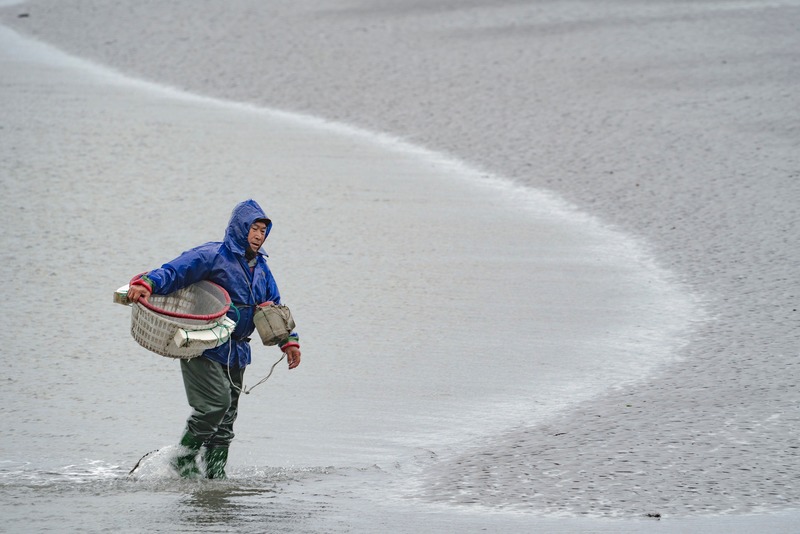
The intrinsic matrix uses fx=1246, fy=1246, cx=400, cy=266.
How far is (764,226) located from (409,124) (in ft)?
17.2

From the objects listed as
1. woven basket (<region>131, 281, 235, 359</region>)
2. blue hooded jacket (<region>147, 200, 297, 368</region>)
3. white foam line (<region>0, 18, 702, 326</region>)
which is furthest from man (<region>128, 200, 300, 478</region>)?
white foam line (<region>0, 18, 702, 326</region>)

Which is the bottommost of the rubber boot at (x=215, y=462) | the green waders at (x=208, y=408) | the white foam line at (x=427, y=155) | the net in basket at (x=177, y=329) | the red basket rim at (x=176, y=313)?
the rubber boot at (x=215, y=462)

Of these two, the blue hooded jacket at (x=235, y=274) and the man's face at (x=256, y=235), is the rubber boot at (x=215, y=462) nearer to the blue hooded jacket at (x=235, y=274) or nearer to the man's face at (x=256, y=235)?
the blue hooded jacket at (x=235, y=274)

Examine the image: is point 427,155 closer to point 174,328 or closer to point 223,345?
point 223,345

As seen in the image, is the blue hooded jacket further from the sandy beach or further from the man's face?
the sandy beach

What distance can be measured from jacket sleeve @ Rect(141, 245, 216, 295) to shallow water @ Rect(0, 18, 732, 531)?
87cm

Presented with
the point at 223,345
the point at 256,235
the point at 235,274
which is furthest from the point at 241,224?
the point at 223,345

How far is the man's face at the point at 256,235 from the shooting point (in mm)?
5902

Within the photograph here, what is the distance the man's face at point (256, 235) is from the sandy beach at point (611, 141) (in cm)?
137

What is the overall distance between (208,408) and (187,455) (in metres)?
0.26

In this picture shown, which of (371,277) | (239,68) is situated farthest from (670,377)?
(239,68)

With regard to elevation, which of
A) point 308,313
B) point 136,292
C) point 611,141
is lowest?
point 136,292

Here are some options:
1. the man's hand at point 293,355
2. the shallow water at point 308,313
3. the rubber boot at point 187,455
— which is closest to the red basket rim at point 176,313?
the man's hand at point 293,355

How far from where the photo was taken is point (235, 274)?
5.89 meters
